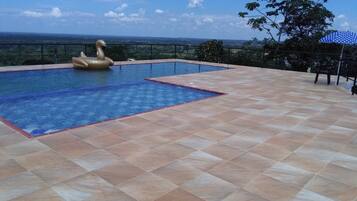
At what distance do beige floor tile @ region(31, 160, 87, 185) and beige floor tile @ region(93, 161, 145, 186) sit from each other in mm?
186

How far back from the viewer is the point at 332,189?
2557mm

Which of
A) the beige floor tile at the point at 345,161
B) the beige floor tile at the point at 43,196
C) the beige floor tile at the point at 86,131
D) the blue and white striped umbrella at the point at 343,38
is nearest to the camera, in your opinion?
the beige floor tile at the point at 43,196

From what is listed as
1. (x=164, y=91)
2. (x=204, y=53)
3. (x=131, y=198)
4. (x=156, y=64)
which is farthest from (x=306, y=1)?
(x=131, y=198)

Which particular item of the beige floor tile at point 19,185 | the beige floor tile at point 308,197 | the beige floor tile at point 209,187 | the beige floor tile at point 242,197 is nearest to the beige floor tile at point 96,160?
the beige floor tile at point 19,185

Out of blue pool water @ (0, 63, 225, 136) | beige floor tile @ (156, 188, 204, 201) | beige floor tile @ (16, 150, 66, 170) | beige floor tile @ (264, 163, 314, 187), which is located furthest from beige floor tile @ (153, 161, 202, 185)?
blue pool water @ (0, 63, 225, 136)

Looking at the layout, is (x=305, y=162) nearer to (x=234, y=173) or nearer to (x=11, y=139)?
(x=234, y=173)

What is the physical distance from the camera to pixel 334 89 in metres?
7.73

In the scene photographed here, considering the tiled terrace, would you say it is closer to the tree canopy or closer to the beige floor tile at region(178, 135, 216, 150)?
the beige floor tile at region(178, 135, 216, 150)

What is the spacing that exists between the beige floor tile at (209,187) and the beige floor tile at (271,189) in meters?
0.18

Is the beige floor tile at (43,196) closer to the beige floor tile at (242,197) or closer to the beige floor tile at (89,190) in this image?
the beige floor tile at (89,190)

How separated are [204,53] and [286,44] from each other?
4153 millimetres

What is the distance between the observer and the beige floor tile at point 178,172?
2652mm

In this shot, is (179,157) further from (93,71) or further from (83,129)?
(93,71)

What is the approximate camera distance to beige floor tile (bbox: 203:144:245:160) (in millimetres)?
3186
